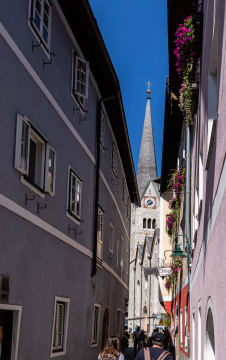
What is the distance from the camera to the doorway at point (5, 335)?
834 centimetres

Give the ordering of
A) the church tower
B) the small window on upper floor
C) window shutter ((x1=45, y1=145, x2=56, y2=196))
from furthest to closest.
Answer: the church tower → window shutter ((x1=45, y1=145, x2=56, y2=196)) → the small window on upper floor

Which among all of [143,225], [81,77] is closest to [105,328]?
[81,77]

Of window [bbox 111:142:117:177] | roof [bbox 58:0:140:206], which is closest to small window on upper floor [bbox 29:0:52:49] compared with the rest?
roof [bbox 58:0:140:206]

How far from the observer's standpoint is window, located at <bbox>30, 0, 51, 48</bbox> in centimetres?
946

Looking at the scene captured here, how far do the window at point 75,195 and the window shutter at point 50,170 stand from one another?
154 cm

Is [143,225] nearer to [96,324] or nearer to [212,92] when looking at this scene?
[96,324]

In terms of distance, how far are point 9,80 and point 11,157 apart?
1105 millimetres

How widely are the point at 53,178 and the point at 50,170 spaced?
0.25 meters

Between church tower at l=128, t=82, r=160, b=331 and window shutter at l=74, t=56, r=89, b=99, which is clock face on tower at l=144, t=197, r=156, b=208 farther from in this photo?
window shutter at l=74, t=56, r=89, b=99

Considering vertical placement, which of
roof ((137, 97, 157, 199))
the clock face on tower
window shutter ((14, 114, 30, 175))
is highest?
roof ((137, 97, 157, 199))

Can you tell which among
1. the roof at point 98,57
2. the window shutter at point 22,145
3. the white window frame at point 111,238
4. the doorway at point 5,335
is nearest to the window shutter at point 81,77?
the roof at point 98,57

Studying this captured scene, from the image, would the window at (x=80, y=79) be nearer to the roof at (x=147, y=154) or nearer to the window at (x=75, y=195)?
the window at (x=75, y=195)

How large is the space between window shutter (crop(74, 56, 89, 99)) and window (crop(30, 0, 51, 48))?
2138mm

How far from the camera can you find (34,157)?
32.6ft
